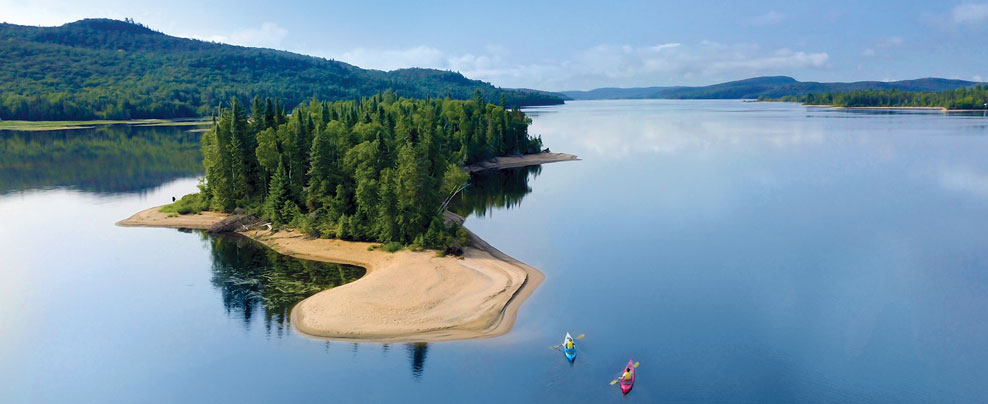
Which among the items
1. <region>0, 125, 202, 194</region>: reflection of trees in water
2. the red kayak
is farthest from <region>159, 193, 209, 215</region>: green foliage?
the red kayak

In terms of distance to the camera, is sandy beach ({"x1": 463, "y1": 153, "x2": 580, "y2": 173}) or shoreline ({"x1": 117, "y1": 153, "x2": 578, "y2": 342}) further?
sandy beach ({"x1": 463, "y1": 153, "x2": 580, "y2": 173})

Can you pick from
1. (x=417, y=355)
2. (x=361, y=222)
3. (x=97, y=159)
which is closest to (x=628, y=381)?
(x=417, y=355)

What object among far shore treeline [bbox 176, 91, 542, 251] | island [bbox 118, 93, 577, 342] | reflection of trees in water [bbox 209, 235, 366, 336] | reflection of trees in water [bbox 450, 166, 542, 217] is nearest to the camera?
island [bbox 118, 93, 577, 342]

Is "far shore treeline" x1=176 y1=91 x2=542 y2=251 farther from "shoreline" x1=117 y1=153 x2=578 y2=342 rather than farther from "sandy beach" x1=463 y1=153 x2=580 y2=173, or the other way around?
"sandy beach" x1=463 y1=153 x2=580 y2=173

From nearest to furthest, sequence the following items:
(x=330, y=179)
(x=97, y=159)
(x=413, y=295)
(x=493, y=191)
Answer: (x=413, y=295) < (x=330, y=179) < (x=493, y=191) < (x=97, y=159)

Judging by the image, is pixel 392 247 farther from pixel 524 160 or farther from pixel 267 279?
pixel 524 160

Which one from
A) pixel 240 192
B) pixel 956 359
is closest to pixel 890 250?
pixel 956 359
